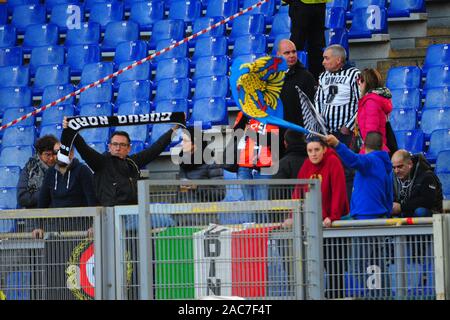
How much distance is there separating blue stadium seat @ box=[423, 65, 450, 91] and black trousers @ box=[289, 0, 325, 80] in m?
1.63

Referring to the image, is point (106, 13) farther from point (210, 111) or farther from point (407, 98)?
point (407, 98)

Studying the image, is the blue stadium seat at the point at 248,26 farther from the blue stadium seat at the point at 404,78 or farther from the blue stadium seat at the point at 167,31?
the blue stadium seat at the point at 404,78

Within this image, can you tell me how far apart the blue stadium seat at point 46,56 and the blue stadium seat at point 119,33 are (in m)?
0.58

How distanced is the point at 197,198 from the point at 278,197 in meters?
0.55

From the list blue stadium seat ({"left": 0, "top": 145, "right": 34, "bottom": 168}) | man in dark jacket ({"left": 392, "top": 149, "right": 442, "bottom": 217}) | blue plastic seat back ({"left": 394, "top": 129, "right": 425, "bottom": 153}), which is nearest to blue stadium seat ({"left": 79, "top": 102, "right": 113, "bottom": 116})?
blue stadium seat ({"left": 0, "top": 145, "right": 34, "bottom": 168})

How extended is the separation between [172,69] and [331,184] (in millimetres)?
6647

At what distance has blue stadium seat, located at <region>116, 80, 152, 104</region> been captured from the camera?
50.8ft

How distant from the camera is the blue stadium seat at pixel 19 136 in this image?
609 inches

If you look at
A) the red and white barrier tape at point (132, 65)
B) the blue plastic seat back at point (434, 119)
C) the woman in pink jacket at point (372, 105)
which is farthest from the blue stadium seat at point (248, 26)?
the woman in pink jacket at point (372, 105)

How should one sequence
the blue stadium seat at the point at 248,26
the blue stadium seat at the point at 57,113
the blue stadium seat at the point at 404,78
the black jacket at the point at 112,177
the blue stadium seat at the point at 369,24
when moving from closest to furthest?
1. the black jacket at the point at 112,177
2. the blue stadium seat at the point at 404,78
3. the blue stadium seat at the point at 369,24
4. the blue stadium seat at the point at 57,113
5. the blue stadium seat at the point at 248,26

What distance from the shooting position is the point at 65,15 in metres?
17.6

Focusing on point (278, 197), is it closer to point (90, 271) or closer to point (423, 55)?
point (90, 271)

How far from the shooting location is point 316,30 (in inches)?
512

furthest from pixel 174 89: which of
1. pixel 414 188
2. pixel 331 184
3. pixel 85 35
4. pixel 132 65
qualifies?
pixel 331 184
